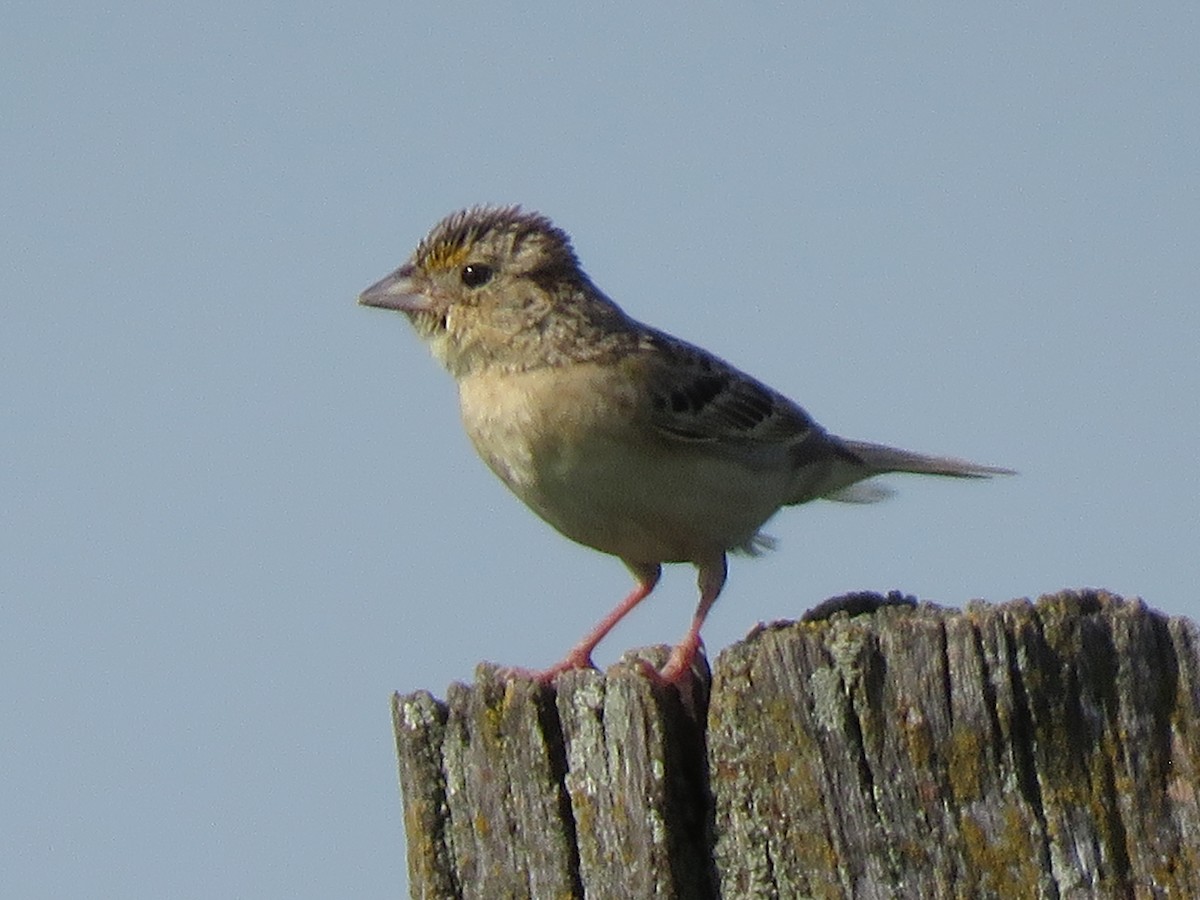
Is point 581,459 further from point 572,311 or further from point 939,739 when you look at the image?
point 939,739

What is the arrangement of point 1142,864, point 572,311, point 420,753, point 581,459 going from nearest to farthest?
point 1142,864
point 420,753
point 581,459
point 572,311

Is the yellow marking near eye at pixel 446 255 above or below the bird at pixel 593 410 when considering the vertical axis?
above

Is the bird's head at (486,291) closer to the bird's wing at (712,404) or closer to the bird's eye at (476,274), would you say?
the bird's eye at (476,274)

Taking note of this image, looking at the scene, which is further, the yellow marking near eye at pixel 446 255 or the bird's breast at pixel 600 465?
the yellow marking near eye at pixel 446 255

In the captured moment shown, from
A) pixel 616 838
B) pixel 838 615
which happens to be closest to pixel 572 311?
pixel 838 615

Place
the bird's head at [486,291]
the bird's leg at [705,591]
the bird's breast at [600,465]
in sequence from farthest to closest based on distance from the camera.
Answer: the bird's head at [486,291], the bird's breast at [600,465], the bird's leg at [705,591]

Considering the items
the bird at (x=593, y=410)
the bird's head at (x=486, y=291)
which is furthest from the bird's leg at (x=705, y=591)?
the bird's head at (x=486, y=291)

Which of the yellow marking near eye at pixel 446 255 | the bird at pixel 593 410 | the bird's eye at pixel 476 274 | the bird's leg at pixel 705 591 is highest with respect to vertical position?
the yellow marking near eye at pixel 446 255
